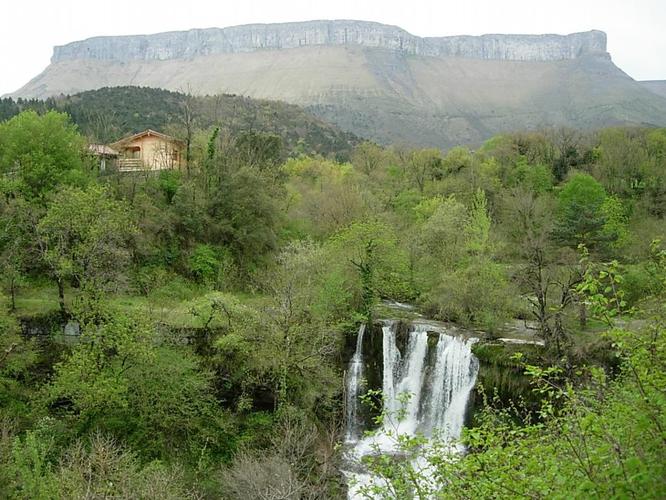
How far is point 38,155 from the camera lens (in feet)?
88.5

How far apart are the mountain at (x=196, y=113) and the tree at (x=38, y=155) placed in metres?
28.7

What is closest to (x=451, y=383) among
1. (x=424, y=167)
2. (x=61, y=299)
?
(x=61, y=299)

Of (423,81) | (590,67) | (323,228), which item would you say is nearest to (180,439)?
(323,228)

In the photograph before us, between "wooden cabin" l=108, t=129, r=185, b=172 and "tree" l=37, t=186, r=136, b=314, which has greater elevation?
"wooden cabin" l=108, t=129, r=185, b=172

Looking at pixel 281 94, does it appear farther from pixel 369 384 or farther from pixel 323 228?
pixel 369 384

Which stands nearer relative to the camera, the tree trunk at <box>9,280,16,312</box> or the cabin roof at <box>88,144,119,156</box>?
the tree trunk at <box>9,280,16,312</box>

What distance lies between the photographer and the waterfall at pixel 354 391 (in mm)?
25875

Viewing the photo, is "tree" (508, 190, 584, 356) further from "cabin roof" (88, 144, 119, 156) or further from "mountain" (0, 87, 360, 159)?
"mountain" (0, 87, 360, 159)

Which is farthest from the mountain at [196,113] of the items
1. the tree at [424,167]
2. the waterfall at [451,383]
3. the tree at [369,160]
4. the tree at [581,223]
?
the waterfall at [451,383]

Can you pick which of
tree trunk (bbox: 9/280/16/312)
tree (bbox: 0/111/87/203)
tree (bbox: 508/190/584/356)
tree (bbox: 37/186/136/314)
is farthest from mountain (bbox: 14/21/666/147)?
tree (bbox: 37/186/136/314)

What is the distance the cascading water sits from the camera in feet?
81.7

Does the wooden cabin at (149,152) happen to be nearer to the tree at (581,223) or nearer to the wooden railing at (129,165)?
the wooden railing at (129,165)

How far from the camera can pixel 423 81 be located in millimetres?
194250

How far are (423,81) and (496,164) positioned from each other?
503 feet
